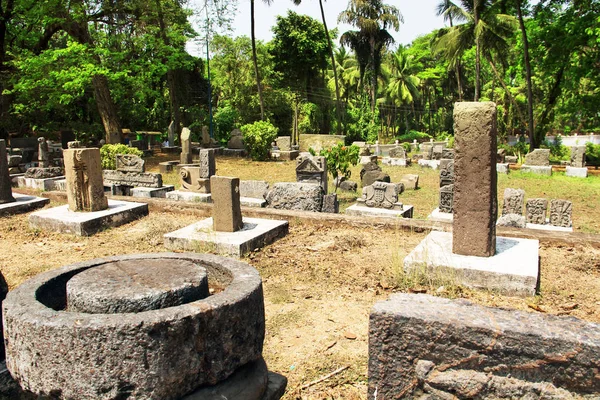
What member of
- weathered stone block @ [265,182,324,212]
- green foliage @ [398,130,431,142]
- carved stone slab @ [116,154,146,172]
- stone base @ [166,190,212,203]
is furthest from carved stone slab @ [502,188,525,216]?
green foliage @ [398,130,431,142]

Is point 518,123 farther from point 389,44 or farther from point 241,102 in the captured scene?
point 241,102

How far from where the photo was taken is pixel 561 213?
8.48 m

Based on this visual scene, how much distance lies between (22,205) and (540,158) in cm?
1771

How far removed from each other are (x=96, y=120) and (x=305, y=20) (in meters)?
16.1

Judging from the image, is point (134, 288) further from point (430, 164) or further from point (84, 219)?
point (430, 164)

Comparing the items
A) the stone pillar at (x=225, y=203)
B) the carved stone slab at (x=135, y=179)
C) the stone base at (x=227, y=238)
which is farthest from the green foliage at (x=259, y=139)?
the stone pillar at (x=225, y=203)

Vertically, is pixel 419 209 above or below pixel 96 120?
below

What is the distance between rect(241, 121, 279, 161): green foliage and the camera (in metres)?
20.8

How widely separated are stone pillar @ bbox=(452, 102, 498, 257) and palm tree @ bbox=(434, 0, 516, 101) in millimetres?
19947

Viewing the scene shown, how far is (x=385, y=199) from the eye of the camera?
977cm

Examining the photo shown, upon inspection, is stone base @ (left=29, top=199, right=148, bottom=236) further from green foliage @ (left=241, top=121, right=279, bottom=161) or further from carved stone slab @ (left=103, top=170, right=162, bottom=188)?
green foliage @ (left=241, top=121, right=279, bottom=161)

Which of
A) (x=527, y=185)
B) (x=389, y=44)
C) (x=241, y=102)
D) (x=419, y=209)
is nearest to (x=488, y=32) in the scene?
(x=389, y=44)

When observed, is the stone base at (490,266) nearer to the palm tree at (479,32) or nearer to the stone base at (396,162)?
the stone base at (396,162)

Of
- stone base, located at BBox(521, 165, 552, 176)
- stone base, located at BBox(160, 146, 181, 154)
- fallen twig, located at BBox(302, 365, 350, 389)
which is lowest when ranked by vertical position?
fallen twig, located at BBox(302, 365, 350, 389)
